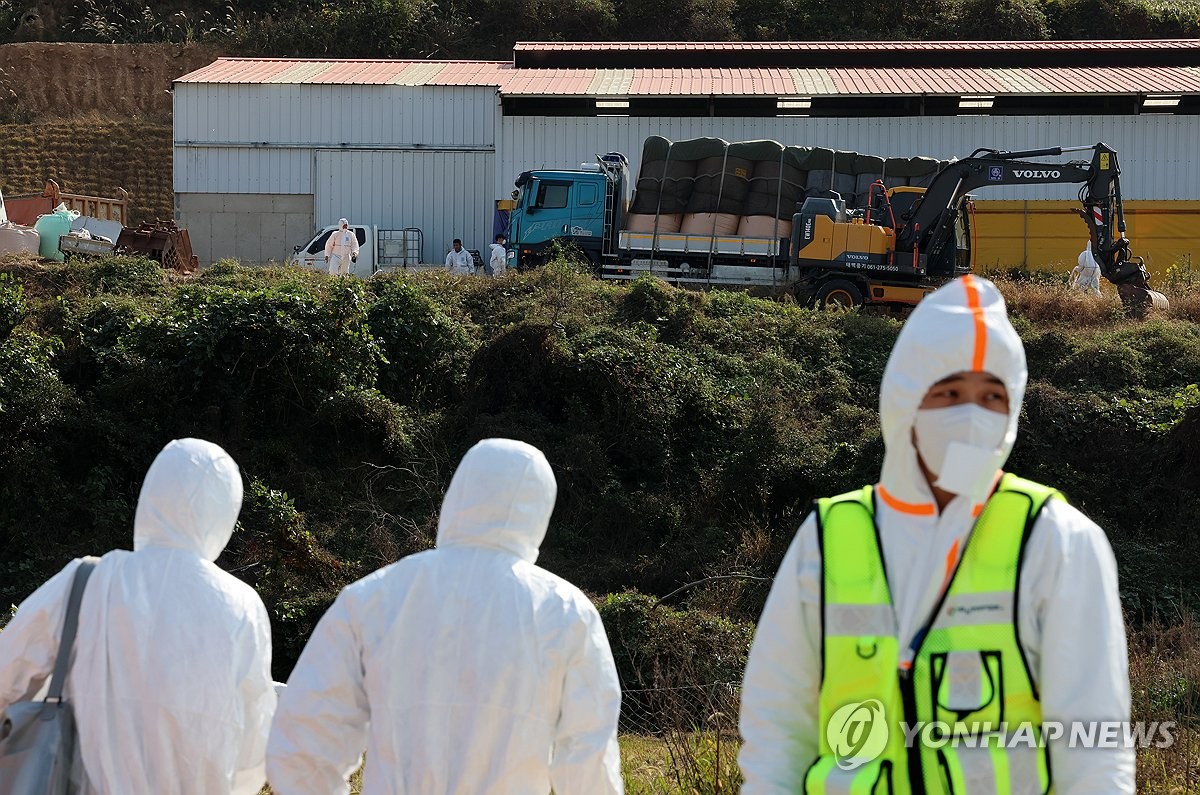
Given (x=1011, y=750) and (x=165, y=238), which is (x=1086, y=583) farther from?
(x=165, y=238)

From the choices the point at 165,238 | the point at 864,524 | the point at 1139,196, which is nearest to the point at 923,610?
the point at 864,524

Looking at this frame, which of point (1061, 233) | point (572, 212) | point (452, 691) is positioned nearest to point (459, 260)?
point (572, 212)

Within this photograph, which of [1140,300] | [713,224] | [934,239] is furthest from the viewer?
[713,224]

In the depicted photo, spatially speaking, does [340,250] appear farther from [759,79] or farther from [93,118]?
[93,118]

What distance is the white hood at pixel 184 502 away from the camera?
3.88 metres

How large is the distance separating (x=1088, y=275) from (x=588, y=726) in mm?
20377

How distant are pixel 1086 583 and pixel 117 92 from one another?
158 ft

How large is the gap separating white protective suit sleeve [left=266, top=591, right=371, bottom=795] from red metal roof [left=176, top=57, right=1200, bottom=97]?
27127 mm

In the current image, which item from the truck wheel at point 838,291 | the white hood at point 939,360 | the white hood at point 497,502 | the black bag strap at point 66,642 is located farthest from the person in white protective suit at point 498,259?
the white hood at point 939,360

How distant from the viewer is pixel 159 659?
3.75 m

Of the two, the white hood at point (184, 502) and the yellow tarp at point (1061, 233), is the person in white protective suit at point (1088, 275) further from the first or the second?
the white hood at point (184, 502)

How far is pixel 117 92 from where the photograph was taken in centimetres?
4588

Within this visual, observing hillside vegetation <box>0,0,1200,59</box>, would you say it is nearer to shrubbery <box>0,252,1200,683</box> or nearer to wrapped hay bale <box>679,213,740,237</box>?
wrapped hay bale <box>679,213,740,237</box>

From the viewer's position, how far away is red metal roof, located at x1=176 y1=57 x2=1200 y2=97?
29.6 metres
